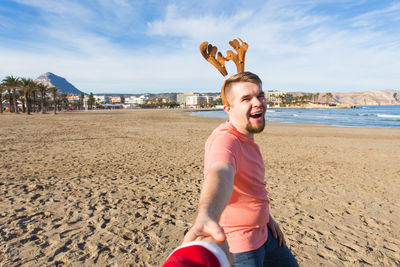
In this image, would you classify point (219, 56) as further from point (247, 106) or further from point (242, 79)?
point (247, 106)

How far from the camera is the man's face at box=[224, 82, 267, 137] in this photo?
142 centimetres

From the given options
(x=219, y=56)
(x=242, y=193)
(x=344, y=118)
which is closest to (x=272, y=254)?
(x=242, y=193)

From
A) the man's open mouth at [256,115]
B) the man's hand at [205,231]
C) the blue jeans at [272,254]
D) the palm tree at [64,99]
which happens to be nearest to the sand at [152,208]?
the blue jeans at [272,254]

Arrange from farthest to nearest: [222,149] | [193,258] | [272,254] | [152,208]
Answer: [152,208] < [272,254] < [222,149] < [193,258]

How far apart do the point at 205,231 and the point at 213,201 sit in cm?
22

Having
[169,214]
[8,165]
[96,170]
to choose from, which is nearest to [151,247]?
[169,214]

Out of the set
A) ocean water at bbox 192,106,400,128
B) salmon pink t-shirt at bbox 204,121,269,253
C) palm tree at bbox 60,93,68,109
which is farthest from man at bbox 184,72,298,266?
palm tree at bbox 60,93,68,109

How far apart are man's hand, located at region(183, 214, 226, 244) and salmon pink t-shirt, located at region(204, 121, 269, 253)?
469 mm

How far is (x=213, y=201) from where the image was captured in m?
1.01

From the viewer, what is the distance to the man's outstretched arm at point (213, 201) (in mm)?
780

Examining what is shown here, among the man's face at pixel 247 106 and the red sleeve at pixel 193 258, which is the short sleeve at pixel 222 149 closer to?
the man's face at pixel 247 106

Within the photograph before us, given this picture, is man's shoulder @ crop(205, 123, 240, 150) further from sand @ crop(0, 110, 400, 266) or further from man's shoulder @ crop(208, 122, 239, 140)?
sand @ crop(0, 110, 400, 266)

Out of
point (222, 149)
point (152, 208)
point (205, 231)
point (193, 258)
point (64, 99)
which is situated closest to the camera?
point (193, 258)

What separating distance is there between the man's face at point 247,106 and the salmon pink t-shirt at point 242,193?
58 mm
